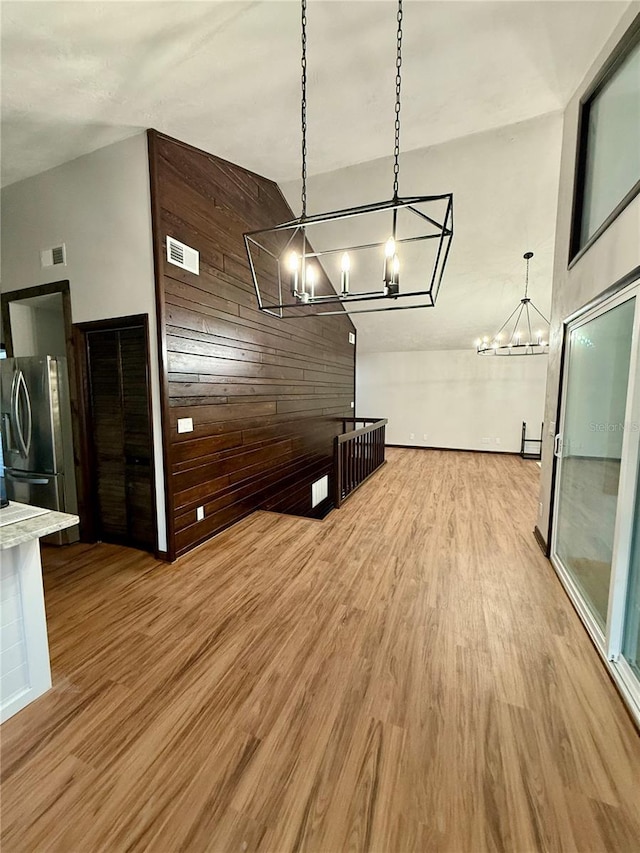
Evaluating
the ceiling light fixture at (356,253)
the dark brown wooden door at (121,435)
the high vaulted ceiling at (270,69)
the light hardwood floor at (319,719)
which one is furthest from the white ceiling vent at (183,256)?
the light hardwood floor at (319,719)

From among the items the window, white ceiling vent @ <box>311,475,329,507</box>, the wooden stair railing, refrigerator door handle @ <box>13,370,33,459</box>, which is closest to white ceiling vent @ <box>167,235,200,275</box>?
refrigerator door handle @ <box>13,370,33,459</box>

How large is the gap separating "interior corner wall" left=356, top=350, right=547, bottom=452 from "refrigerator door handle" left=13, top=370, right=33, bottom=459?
7.16m

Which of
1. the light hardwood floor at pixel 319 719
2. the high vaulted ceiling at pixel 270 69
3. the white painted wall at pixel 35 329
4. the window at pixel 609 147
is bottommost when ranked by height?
the light hardwood floor at pixel 319 719

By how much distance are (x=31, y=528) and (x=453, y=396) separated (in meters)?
8.24

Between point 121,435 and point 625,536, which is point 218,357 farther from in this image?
point 625,536

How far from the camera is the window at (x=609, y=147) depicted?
5.90 feet

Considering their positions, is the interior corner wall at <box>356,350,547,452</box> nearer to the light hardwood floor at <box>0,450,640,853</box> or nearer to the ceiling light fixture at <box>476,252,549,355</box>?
the ceiling light fixture at <box>476,252,549,355</box>

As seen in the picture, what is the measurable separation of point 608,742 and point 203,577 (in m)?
2.37

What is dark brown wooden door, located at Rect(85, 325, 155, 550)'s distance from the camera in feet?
9.15

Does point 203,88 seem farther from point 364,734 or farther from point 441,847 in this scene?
point 441,847

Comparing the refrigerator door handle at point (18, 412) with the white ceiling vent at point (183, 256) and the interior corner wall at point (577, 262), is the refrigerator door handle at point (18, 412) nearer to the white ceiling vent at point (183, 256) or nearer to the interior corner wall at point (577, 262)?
the white ceiling vent at point (183, 256)

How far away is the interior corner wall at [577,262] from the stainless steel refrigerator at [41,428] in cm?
412

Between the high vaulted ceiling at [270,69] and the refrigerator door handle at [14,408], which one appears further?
the refrigerator door handle at [14,408]

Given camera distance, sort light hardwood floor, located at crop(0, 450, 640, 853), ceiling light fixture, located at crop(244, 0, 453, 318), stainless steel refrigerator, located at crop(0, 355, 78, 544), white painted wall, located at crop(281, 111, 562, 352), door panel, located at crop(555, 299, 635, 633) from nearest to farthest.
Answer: light hardwood floor, located at crop(0, 450, 640, 853) < door panel, located at crop(555, 299, 635, 633) < stainless steel refrigerator, located at crop(0, 355, 78, 544) < white painted wall, located at crop(281, 111, 562, 352) < ceiling light fixture, located at crop(244, 0, 453, 318)
